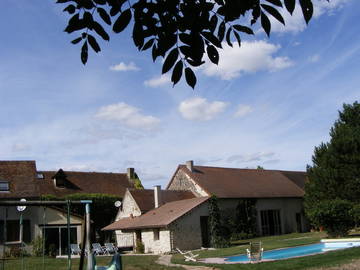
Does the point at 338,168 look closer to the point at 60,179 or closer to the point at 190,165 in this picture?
the point at 190,165

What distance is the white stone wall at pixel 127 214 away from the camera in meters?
34.3

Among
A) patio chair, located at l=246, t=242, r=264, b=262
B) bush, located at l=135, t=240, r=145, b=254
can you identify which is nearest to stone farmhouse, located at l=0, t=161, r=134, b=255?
bush, located at l=135, t=240, r=145, b=254

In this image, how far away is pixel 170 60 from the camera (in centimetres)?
333

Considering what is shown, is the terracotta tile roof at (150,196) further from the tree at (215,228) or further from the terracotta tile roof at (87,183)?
the tree at (215,228)

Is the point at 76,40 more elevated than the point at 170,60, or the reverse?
the point at 76,40

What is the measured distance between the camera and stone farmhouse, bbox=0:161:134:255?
97.6ft

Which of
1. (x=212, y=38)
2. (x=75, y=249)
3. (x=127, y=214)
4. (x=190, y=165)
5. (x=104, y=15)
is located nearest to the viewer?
(x=212, y=38)

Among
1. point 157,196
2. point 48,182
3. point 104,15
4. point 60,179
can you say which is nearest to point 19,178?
point 48,182

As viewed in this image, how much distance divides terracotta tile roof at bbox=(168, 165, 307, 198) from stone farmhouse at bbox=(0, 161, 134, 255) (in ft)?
27.6

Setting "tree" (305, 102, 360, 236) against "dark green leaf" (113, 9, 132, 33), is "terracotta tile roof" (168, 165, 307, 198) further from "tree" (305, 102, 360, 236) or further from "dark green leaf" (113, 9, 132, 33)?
"dark green leaf" (113, 9, 132, 33)

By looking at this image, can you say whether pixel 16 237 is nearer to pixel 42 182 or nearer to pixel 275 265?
pixel 42 182

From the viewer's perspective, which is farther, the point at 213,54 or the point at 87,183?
the point at 87,183

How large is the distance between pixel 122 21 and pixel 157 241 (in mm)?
27914

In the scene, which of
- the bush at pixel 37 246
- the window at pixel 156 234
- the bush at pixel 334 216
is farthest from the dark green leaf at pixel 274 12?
the bush at pixel 37 246
